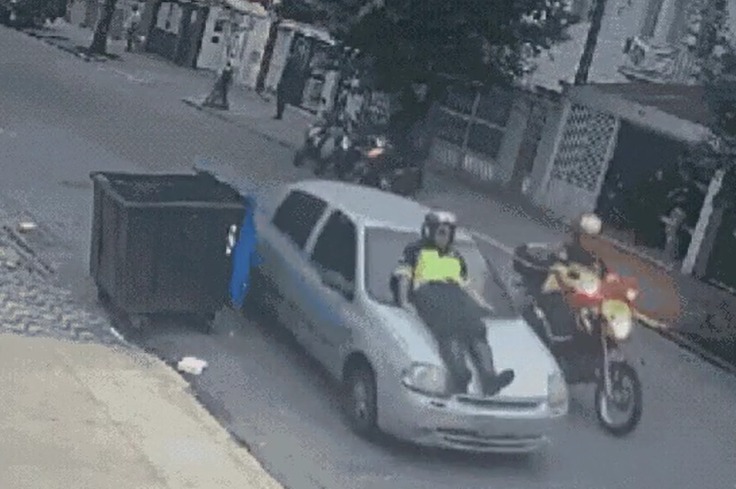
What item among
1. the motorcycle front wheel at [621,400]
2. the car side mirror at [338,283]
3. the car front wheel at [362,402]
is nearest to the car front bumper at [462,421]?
the car front wheel at [362,402]

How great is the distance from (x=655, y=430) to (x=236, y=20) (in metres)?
31.5

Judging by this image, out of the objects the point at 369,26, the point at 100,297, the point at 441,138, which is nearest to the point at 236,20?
the point at 441,138

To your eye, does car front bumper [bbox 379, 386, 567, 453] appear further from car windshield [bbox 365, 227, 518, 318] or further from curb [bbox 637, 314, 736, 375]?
curb [bbox 637, 314, 736, 375]

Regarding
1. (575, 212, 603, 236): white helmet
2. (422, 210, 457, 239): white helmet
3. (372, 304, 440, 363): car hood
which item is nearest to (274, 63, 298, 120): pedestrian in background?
(575, 212, 603, 236): white helmet

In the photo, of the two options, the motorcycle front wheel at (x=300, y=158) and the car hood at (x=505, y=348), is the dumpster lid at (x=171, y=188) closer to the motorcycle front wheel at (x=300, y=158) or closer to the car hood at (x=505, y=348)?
the car hood at (x=505, y=348)

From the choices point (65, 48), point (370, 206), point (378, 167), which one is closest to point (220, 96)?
point (378, 167)

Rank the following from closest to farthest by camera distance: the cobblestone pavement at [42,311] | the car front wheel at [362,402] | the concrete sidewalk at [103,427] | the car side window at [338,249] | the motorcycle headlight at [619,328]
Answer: the concrete sidewalk at [103,427] → the car front wheel at [362,402] → the car side window at [338,249] → the cobblestone pavement at [42,311] → the motorcycle headlight at [619,328]

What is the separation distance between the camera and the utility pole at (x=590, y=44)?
26594 millimetres

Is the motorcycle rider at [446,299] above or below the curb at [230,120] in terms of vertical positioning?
above

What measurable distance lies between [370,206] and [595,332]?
2446 millimetres

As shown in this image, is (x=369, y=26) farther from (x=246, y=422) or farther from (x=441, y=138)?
(x=246, y=422)

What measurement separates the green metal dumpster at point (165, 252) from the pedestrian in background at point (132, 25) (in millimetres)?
33541

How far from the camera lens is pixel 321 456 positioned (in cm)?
988

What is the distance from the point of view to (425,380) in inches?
390
